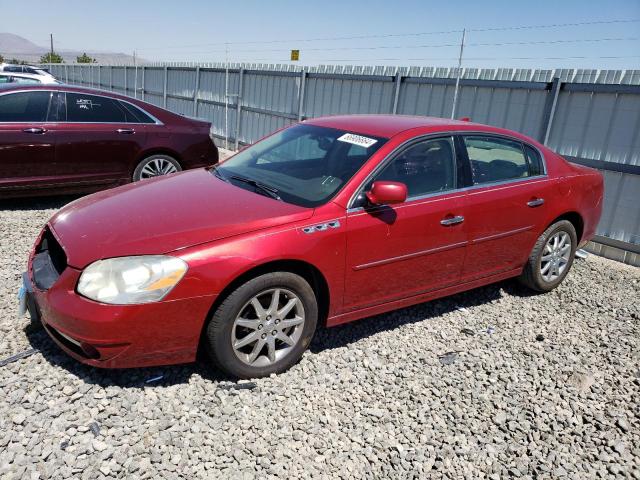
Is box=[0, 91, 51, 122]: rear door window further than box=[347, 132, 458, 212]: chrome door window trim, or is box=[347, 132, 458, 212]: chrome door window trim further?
box=[0, 91, 51, 122]: rear door window

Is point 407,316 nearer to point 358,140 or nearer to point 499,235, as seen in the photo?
point 499,235

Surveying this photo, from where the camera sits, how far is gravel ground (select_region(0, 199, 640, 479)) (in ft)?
8.23

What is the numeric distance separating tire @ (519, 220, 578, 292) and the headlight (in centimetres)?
325

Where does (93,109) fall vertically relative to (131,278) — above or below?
above

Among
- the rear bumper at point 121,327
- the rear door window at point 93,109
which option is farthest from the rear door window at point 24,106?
the rear bumper at point 121,327

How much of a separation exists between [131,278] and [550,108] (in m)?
5.95

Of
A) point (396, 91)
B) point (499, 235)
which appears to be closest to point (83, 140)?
point (396, 91)

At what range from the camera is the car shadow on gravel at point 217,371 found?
3031 millimetres

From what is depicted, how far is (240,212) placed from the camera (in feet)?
10.1

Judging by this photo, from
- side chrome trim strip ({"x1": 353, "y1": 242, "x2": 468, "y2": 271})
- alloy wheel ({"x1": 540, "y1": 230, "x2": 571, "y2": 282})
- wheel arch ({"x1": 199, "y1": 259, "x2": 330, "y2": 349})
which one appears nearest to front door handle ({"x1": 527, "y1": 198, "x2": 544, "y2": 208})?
alloy wheel ({"x1": 540, "y1": 230, "x2": 571, "y2": 282})

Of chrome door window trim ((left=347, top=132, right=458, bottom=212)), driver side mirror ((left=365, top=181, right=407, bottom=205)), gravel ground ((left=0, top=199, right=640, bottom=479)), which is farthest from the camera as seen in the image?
chrome door window trim ((left=347, top=132, right=458, bottom=212))

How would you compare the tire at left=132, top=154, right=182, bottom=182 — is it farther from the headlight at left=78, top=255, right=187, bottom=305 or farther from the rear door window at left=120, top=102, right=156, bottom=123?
the headlight at left=78, top=255, right=187, bottom=305

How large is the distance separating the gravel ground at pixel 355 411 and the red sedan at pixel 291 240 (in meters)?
0.27

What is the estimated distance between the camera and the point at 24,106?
20.2 feet
